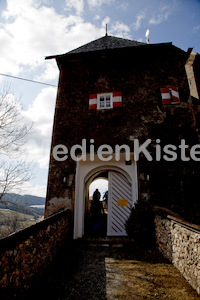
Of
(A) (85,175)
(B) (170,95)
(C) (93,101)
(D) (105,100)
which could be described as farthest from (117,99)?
(A) (85,175)

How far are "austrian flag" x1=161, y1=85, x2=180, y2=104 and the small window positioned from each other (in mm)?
2156

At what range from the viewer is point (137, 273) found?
3445 mm

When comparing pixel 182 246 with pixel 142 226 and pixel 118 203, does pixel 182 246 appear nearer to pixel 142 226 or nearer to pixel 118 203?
pixel 142 226

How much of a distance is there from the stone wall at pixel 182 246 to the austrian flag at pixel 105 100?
455 centimetres

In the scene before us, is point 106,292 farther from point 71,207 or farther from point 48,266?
point 71,207

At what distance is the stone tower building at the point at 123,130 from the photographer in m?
5.89

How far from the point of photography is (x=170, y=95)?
6.71m

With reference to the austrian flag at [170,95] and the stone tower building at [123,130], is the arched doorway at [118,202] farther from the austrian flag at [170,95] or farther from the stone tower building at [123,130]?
the austrian flag at [170,95]

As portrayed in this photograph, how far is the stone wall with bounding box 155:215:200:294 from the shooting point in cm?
278

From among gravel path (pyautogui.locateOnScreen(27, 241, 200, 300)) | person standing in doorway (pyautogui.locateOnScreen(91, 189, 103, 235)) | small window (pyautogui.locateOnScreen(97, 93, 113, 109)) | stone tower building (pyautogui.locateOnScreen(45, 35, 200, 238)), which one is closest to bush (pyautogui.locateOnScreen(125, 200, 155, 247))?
gravel path (pyautogui.locateOnScreen(27, 241, 200, 300))

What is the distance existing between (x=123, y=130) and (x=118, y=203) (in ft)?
9.47

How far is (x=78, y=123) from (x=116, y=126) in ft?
5.17

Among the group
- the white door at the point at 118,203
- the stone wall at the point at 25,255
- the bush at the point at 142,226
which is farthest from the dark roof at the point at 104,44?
the stone wall at the point at 25,255

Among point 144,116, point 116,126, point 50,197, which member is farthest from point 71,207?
point 144,116
